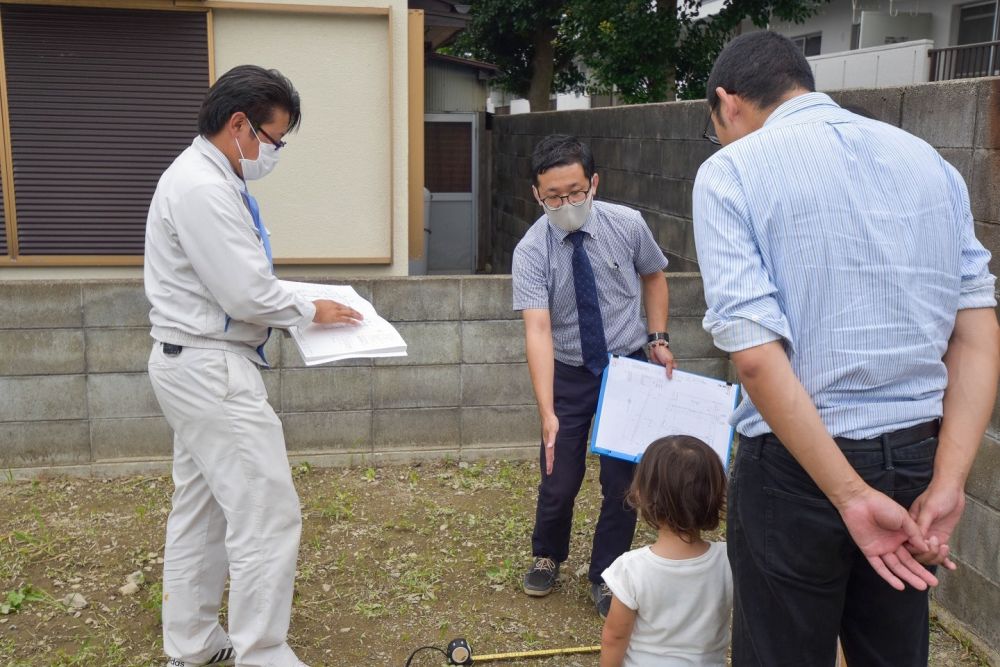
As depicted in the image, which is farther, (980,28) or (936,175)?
(980,28)

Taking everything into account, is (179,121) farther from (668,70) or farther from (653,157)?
(668,70)

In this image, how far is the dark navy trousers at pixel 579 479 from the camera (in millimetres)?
3545

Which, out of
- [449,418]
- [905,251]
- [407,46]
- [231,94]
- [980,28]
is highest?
[980,28]

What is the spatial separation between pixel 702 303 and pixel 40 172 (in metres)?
3.72

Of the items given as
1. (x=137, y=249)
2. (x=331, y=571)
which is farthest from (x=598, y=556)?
(x=137, y=249)

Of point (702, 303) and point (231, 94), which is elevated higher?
point (231, 94)

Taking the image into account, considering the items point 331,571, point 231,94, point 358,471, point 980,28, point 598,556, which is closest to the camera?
point 231,94

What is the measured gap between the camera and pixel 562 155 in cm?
335

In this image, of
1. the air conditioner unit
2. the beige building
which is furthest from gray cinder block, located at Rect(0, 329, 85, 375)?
the air conditioner unit

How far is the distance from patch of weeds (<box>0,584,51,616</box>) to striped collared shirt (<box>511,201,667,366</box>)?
2154 millimetres

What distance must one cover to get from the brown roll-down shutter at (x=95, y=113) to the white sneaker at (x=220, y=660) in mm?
2966

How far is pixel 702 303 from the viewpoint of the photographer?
5070mm

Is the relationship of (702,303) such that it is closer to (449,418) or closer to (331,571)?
(449,418)

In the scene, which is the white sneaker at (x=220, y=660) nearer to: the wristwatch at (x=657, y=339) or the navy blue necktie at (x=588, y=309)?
the navy blue necktie at (x=588, y=309)
